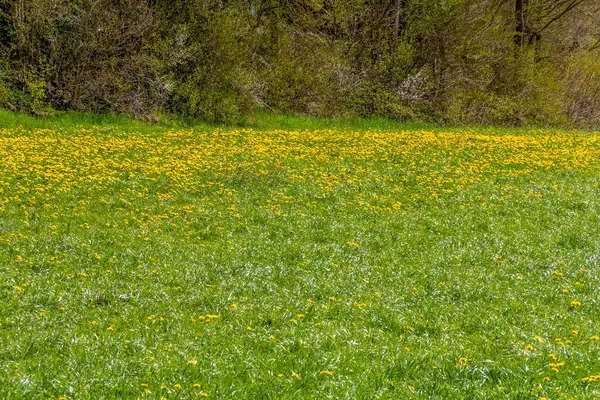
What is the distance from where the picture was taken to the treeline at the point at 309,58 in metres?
23.8

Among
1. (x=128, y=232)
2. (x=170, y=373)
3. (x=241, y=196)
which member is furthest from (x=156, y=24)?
(x=170, y=373)

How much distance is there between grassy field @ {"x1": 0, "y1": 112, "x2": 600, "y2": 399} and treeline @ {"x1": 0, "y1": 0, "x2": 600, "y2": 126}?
15.3 ft

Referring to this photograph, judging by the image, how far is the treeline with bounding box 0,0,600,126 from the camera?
2377 cm

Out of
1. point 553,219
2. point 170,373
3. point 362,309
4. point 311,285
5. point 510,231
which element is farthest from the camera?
point 553,219

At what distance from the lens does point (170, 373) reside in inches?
230

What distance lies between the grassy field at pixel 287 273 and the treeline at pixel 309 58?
4662 mm

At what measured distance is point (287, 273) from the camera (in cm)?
976

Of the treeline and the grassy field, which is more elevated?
the treeline

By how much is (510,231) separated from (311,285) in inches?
221

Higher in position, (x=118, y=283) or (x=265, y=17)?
(x=265, y=17)

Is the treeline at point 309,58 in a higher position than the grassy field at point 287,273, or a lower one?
higher

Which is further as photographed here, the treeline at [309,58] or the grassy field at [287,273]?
the treeline at [309,58]

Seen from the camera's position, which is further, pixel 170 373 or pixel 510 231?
pixel 510 231

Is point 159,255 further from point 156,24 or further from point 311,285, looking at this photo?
point 156,24
